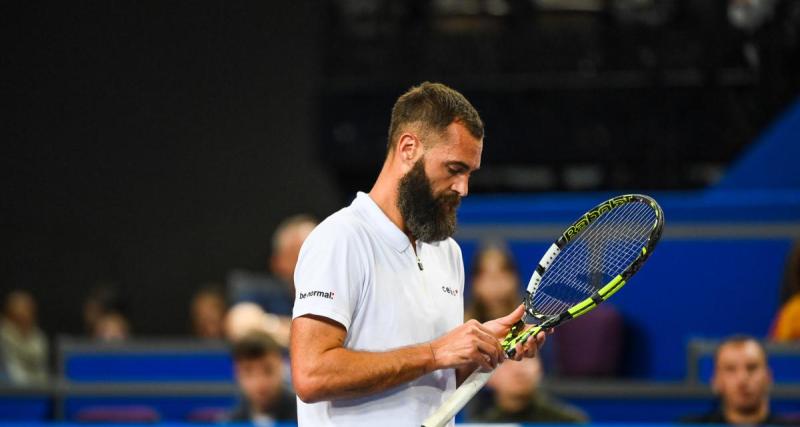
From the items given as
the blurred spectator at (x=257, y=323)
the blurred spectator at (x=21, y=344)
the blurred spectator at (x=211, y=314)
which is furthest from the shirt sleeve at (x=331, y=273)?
the blurred spectator at (x=21, y=344)

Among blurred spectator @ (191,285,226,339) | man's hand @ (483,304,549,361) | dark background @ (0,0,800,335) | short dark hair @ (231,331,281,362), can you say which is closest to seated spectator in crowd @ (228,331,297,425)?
short dark hair @ (231,331,281,362)

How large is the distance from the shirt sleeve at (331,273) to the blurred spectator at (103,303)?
29.6 ft

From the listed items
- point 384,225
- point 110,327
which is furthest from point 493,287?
point 110,327

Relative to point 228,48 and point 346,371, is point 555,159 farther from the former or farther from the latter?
point 346,371

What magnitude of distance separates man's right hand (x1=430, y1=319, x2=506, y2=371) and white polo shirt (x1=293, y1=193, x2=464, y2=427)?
0.12m

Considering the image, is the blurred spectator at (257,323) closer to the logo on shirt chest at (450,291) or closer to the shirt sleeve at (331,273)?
the logo on shirt chest at (450,291)

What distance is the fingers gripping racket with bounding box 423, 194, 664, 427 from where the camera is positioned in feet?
10.7

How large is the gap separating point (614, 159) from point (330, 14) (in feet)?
9.25

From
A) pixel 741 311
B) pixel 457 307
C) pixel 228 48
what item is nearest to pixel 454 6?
pixel 228 48

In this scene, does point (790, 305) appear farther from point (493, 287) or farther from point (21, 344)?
point (21, 344)

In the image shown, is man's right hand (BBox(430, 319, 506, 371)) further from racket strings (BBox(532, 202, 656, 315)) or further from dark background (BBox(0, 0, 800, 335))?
dark background (BBox(0, 0, 800, 335))

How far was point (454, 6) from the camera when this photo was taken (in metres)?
11.2

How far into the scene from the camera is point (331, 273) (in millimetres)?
3096

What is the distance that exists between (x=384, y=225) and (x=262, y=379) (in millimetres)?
3113
